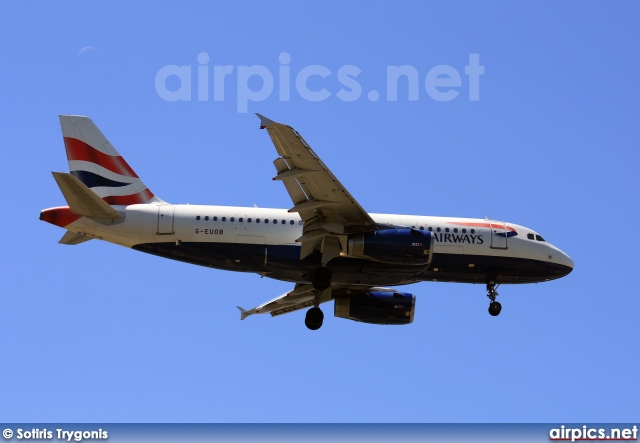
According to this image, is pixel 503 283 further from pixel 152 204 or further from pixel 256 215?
pixel 152 204

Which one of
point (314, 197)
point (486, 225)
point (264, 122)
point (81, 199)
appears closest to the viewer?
point (264, 122)

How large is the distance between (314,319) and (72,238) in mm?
9821

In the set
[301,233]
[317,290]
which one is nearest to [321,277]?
[317,290]

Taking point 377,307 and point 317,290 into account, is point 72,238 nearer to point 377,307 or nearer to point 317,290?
point 317,290

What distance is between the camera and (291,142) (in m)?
40.0

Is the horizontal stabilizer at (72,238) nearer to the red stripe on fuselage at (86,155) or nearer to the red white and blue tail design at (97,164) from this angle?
the red white and blue tail design at (97,164)

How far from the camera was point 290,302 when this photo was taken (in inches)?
2058

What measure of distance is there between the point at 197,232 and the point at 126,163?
4.95m

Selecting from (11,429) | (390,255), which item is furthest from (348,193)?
(11,429)

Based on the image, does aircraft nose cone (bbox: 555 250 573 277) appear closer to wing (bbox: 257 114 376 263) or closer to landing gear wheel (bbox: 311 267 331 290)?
wing (bbox: 257 114 376 263)

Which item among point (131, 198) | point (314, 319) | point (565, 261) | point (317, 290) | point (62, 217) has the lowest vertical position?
point (314, 319)

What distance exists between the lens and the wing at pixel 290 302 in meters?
51.1

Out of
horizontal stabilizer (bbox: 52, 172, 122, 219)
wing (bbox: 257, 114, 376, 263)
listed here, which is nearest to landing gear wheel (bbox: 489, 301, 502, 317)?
wing (bbox: 257, 114, 376, 263)

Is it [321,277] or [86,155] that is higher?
[86,155]
